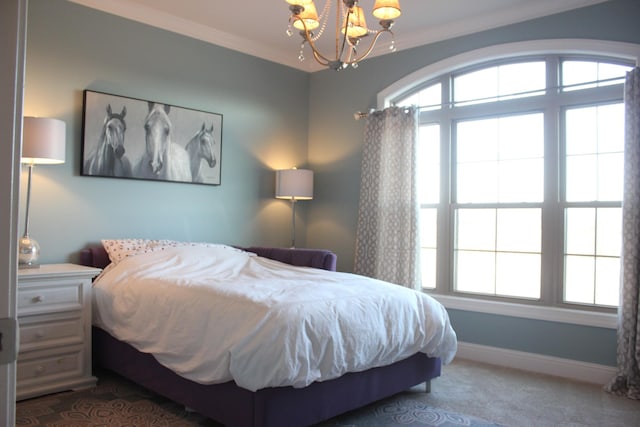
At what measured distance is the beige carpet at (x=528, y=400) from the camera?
2875 millimetres

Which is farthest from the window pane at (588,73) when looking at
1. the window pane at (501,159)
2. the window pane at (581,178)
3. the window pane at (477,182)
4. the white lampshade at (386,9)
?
the white lampshade at (386,9)

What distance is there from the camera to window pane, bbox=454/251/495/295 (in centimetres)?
426

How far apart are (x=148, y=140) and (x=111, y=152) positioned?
33 cm

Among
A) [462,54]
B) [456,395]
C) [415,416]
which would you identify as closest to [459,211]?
[462,54]

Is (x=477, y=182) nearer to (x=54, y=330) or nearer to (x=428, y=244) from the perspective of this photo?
(x=428, y=244)

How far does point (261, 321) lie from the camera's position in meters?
2.28

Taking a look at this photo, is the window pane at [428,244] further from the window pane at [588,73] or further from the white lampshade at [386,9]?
the white lampshade at [386,9]

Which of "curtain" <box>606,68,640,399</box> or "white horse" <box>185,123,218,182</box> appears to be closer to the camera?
"curtain" <box>606,68,640,399</box>

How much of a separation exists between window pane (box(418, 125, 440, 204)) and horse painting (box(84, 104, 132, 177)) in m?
2.46

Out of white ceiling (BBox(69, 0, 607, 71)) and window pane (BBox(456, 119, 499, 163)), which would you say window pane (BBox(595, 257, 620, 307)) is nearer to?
window pane (BBox(456, 119, 499, 163))

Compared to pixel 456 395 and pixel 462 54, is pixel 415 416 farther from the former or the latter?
pixel 462 54

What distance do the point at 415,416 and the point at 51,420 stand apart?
1953 mm

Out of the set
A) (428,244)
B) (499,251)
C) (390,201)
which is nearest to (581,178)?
(499,251)

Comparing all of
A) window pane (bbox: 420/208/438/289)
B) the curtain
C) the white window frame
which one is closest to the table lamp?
the white window frame
